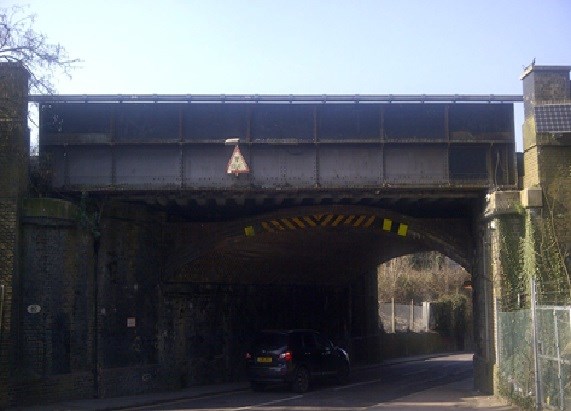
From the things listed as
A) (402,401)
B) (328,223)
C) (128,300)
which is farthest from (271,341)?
(402,401)

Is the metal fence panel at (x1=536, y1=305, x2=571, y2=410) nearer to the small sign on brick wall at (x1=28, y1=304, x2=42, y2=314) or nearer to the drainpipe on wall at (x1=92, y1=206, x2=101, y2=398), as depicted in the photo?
the drainpipe on wall at (x1=92, y1=206, x2=101, y2=398)

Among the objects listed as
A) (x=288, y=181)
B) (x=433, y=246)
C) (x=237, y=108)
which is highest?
(x=237, y=108)

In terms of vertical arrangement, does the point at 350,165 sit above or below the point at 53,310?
above

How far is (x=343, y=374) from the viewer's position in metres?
29.2

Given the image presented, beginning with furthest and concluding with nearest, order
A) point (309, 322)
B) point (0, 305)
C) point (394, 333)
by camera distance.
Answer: point (394, 333) → point (309, 322) → point (0, 305)

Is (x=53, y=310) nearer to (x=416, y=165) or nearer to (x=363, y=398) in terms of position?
(x=363, y=398)

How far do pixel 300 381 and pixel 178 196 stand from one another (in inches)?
273

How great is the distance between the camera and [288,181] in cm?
2419

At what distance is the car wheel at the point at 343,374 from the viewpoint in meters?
29.0

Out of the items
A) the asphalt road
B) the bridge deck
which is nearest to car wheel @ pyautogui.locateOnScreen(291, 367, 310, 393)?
the asphalt road

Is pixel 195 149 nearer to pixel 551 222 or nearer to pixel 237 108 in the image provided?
pixel 237 108

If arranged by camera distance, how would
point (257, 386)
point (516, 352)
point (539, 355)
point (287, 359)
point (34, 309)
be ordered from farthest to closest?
point (257, 386) → point (287, 359) → point (34, 309) → point (516, 352) → point (539, 355)

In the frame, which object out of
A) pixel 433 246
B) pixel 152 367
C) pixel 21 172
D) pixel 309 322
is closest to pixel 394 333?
pixel 309 322

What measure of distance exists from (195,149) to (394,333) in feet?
98.3
